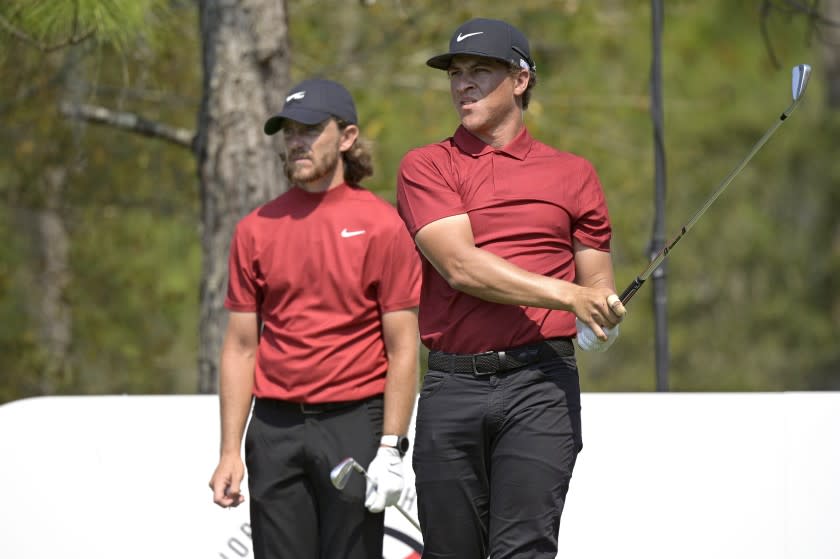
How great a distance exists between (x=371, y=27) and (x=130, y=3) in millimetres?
6040

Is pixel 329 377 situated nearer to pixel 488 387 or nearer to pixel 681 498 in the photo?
pixel 488 387

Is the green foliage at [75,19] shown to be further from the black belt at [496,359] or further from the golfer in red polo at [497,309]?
the black belt at [496,359]

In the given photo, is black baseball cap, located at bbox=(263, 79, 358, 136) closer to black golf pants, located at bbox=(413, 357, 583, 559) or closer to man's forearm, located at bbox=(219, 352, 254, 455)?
man's forearm, located at bbox=(219, 352, 254, 455)

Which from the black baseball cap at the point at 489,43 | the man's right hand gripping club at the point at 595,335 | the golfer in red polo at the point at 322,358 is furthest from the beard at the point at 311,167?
the man's right hand gripping club at the point at 595,335

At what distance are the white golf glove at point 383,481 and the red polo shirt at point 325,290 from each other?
0.22 metres

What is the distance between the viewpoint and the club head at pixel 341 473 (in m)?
3.88

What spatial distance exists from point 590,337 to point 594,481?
1724 millimetres

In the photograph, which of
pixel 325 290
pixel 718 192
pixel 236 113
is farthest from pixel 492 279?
pixel 236 113

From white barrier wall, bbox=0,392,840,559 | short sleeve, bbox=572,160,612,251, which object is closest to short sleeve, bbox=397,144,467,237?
short sleeve, bbox=572,160,612,251

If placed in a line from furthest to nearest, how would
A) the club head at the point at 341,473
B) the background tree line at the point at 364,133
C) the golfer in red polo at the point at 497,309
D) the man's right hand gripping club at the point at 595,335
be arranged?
the background tree line at the point at 364,133 → the club head at the point at 341,473 → the golfer in red polo at the point at 497,309 → the man's right hand gripping club at the point at 595,335

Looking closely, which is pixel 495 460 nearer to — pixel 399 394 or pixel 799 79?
pixel 399 394

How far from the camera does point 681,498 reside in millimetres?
5047

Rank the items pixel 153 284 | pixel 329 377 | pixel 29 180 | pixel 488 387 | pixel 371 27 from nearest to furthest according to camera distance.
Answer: pixel 488 387 → pixel 329 377 → pixel 29 180 → pixel 371 27 → pixel 153 284

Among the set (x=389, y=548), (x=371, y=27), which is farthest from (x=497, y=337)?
(x=371, y=27)
